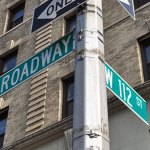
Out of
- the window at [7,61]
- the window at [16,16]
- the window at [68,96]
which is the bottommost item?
the window at [68,96]

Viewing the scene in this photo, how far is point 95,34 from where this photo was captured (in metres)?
4.61

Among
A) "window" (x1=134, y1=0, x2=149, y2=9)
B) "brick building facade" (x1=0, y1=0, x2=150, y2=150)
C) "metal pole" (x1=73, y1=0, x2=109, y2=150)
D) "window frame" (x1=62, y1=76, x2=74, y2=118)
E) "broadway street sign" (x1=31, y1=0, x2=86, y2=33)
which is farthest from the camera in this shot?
"window" (x1=134, y1=0, x2=149, y2=9)

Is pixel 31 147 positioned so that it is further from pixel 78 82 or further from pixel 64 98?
pixel 78 82

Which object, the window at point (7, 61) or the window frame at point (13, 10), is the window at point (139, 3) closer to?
the window at point (7, 61)

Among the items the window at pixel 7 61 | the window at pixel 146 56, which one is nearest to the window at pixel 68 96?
the window at pixel 146 56

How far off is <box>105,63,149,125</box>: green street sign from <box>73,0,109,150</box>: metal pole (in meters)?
0.76

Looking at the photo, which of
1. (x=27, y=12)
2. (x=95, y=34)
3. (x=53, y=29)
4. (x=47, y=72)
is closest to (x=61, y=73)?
(x=47, y=72)

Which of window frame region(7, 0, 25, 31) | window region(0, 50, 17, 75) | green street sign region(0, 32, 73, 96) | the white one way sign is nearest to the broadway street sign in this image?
green street sign region(0, 32, 73, 96)

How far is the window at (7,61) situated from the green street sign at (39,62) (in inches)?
487

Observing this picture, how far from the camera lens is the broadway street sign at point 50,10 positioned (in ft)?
17.4

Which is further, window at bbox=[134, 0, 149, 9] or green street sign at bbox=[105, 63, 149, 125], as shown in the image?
window at bbox=[134, 0, 149, 9]

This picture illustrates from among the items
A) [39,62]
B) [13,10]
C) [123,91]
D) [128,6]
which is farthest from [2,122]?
[128,6]

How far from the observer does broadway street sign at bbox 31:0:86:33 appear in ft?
17.4

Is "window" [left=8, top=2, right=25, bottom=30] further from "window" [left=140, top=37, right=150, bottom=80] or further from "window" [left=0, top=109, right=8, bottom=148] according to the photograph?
"window" [left=140, top=37, right=150, bottom=80]
